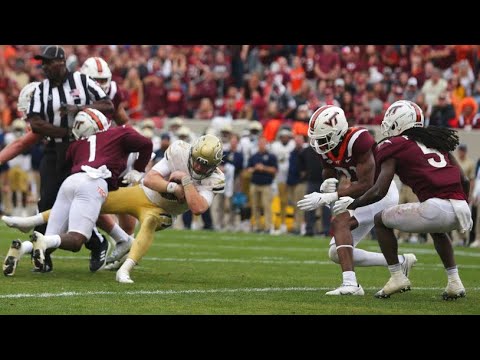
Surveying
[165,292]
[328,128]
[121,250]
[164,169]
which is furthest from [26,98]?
[328,128]

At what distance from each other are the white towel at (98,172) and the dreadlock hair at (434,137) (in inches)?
102

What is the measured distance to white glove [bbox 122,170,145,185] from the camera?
9.13 metres

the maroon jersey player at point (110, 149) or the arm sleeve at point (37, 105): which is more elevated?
the arm sleeve at point (37, 105)

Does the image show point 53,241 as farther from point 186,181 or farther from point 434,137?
point 434,137

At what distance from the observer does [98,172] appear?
346 inches

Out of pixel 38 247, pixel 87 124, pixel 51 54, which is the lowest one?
pixel 38 247

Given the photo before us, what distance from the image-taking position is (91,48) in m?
24.4

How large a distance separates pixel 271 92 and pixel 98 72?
33.9ft

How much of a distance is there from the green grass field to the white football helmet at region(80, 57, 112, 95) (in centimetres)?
180

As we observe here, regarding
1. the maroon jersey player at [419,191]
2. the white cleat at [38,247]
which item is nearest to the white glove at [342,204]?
the maroon jersey player at [419,191]

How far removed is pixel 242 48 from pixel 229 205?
13.9 feet

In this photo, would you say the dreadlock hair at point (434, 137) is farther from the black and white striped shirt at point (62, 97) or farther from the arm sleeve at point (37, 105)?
the arm sleeve at point (37, 105)

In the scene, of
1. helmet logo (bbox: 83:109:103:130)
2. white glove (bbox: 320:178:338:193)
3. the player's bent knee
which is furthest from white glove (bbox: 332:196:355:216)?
helmet logo (bbox: 83:109:103:130)

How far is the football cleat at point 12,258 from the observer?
27.2 feet
